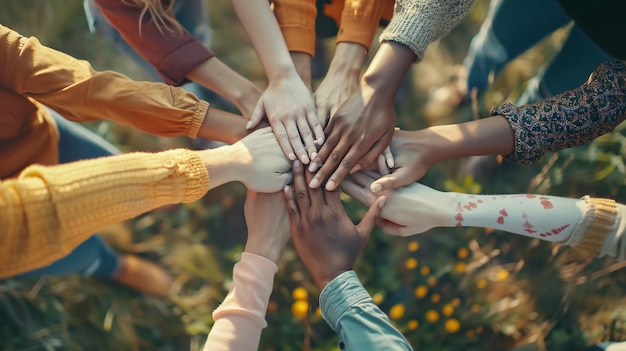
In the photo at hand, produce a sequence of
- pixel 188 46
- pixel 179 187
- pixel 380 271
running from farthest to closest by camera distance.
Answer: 1. pixel 380 271
2. pixel 188 46
3. pixel 179 187

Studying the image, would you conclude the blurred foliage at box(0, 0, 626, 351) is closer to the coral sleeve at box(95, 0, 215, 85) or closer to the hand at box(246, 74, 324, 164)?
the hand at box(246, 74, 324, 164)

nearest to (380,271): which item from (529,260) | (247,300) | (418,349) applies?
(418,349)

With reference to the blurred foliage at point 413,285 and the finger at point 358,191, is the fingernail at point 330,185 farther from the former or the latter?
the blurred foliage at point 413,285

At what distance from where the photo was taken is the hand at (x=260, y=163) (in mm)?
1114

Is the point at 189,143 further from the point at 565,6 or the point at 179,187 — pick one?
the point at 565,6

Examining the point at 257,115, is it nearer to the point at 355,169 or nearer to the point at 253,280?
the point at 355,169

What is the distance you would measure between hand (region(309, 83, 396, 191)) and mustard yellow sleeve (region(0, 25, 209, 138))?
0.32m

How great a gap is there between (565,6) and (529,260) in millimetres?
925

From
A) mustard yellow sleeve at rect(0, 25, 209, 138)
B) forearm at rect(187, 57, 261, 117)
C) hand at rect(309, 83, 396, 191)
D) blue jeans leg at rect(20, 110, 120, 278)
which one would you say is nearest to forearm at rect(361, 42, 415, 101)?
hand at rect(309, 83, 396, 191)

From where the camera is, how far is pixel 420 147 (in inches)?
47.2

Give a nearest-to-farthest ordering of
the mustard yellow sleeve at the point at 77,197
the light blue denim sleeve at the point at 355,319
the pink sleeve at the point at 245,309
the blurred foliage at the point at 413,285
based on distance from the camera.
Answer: the mustard yellow sleeve at the point at 77,197 < the light blue denim sleeve at the point at 355,319 < the pink sleeve at the point at 245,309 < the blurred foliage at the point at 413,285

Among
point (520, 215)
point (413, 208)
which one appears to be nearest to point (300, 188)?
point (413, 208)

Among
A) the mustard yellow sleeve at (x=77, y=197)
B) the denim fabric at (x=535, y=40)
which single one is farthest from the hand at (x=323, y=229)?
the denim fabric at (x=535, y=40)

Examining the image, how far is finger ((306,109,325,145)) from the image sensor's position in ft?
3.86
